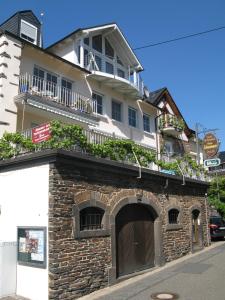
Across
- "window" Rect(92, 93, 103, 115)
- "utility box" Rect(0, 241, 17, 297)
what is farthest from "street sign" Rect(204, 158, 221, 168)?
"utility box" Rect(0, 241, 17, 297)

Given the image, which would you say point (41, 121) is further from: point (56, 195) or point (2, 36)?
point (56, 195)

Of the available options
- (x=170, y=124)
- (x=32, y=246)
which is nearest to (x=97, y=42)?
(x=170, y=124)

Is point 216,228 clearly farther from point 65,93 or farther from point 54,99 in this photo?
point 54,99

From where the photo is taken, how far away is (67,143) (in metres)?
11.4

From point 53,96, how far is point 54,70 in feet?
6.48

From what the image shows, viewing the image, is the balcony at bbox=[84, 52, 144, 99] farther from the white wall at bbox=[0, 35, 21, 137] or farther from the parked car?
the parked car

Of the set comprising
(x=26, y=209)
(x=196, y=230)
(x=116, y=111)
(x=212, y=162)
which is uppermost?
(x=116, y=111)

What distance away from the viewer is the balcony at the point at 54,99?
53.9 ft

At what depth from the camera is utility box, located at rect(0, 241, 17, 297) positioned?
10930 millimetres

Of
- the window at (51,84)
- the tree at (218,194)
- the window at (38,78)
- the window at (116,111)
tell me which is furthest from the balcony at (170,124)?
the window at (38,78)

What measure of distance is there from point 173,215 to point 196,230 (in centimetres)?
318

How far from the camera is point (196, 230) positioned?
19688mm

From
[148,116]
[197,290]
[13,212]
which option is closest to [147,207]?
[197,290]

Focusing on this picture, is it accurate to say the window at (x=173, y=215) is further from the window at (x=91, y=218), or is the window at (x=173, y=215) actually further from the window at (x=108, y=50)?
the window at (x=108, y=50)
